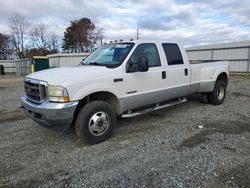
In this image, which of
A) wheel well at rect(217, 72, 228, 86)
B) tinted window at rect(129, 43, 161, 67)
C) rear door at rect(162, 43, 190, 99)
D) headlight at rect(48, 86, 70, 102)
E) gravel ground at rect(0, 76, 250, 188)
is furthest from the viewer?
wheel well at rect(217, 72, 228, 86)

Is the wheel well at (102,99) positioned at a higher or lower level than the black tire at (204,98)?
higher

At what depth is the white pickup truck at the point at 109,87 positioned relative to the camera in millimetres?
3738

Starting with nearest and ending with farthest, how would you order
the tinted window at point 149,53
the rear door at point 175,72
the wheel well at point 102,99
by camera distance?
the wheel well at point 102,99 < the tinted window at point 149,53 < the rear door at point 175,72

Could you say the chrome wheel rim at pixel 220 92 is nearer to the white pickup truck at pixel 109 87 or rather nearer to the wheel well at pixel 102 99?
the white pickup truck at pixel 109 87

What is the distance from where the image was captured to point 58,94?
12.0ft

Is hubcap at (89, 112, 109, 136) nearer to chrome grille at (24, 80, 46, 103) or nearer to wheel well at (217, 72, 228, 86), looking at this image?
chrome grille at (24, 80, 46, 103)

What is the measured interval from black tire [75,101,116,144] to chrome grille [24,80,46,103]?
2.36 ft

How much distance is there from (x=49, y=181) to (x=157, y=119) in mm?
3288

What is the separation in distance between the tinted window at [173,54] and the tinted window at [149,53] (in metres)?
0.35

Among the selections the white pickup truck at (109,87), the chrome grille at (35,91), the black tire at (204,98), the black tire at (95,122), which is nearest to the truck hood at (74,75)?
the white pickup truck at (109,87)

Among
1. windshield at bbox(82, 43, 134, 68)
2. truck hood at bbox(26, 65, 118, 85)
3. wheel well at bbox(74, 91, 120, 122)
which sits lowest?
wheel well at bbox(74, 91, 120, 122)

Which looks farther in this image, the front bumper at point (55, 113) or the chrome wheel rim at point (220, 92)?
the chrome wheel rim at point (220, 92)

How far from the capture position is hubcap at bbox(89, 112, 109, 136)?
13.3 ft

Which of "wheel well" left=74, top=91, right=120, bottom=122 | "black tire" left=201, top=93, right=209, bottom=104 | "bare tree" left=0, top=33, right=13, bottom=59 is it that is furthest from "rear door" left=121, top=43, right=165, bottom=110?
"bare tree" left=0, top=33, right=13, bottom=59
